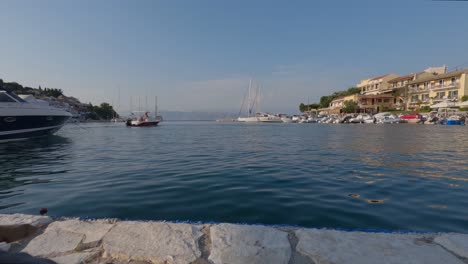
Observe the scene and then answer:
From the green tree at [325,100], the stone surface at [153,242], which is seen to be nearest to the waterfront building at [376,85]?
the green tree at [325,100]

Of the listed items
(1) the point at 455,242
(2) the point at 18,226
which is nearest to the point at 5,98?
(2) the point at 18,226

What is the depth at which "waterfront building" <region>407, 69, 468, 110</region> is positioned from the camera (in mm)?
45875

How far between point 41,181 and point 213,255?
607cm

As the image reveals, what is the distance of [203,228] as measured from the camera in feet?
8.02

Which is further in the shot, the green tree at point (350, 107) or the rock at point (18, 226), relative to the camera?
the green tree at point (350, 107)

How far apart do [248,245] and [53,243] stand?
5.86 feet

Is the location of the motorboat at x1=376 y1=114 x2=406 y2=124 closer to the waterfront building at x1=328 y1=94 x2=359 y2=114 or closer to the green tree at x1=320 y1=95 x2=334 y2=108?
the waterfront building at x1=328 y1=94 x2=359 y2=114

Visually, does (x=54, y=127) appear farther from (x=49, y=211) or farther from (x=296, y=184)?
(x=296, y=184)

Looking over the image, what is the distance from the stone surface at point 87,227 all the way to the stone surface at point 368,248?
1884 mm

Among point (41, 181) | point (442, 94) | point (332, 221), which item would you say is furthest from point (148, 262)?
point (442, 94)

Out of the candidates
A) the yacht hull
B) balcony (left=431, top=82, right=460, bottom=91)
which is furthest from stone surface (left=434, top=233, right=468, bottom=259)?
balcony (left=431, top=82, right=460, bottom=91)

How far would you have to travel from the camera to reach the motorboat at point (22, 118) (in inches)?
542

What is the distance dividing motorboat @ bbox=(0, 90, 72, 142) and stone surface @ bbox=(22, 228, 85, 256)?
53.0ft

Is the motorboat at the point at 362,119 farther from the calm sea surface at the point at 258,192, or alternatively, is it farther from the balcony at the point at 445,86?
the calm sea surface at the point at 258,192
